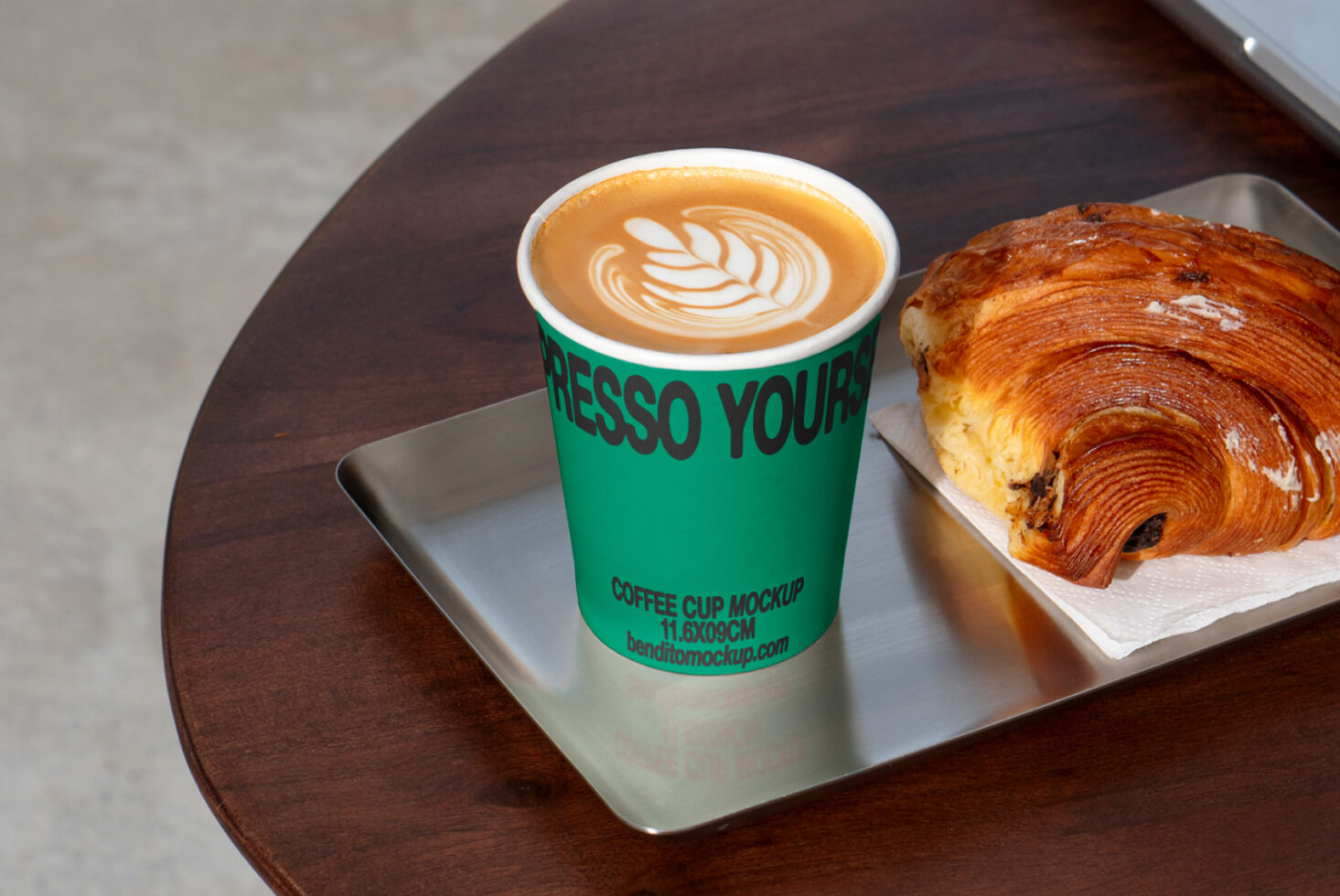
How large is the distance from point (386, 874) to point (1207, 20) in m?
0.95

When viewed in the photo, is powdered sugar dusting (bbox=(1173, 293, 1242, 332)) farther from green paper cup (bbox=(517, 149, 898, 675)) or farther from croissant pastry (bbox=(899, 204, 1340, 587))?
green paper cup (bbox=(517, 149, 898, 675))

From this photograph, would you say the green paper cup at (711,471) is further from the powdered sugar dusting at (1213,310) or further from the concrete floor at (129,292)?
the concrete floor at (129,292)

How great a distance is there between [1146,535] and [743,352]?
12.2 inches

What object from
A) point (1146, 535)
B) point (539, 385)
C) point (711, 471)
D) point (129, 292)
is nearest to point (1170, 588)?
point (1146, 535)

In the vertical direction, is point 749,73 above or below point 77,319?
above

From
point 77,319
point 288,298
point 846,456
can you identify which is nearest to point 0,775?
point 77,319

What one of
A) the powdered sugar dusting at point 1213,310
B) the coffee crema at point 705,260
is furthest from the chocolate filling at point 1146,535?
the coffee crema at point 705,260

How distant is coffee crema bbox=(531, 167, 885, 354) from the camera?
64 cm

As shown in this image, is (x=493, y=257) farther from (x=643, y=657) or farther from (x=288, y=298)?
(x=643, y=657)

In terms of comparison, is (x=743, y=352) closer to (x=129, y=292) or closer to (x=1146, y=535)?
(x=1146, y=535)

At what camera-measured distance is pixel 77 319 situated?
7.50 ft

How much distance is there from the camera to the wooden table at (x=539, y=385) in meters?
0.65

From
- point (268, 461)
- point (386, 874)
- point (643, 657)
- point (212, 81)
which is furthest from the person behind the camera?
point (212, 81)

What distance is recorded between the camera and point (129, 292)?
2.35 m
